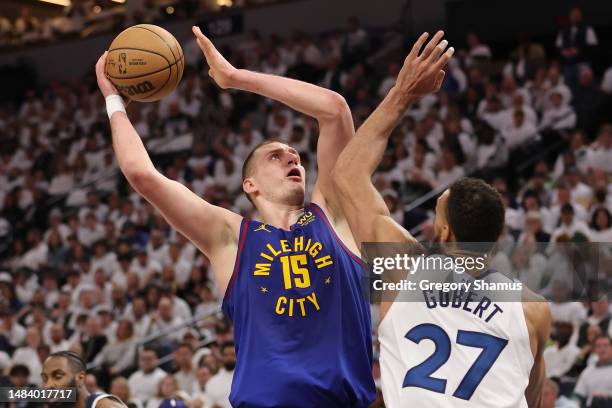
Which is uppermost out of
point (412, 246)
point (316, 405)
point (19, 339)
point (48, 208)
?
point (48, 208)

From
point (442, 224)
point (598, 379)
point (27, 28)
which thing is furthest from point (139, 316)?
point (27, 28)

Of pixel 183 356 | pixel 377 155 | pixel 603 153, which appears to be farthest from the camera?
pixel 603 153

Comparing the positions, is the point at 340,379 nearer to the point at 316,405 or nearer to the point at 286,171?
the point at 316,405

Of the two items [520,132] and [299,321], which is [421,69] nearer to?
[299,321]

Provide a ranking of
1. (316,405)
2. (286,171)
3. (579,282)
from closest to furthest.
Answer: (316,405) < (286,171) < (579,282)

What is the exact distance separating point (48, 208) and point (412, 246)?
523 inches

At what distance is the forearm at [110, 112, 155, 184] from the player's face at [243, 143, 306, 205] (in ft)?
1.61

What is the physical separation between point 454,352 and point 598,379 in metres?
4.94

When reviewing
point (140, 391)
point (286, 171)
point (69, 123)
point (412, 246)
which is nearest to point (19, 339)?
point (140, 391)

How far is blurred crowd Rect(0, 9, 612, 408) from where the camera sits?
9242 mm

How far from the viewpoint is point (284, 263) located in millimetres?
3670

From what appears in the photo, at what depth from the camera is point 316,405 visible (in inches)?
135

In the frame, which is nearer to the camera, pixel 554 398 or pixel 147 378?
pixel 554 398

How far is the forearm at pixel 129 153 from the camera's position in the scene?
3.68 meters
